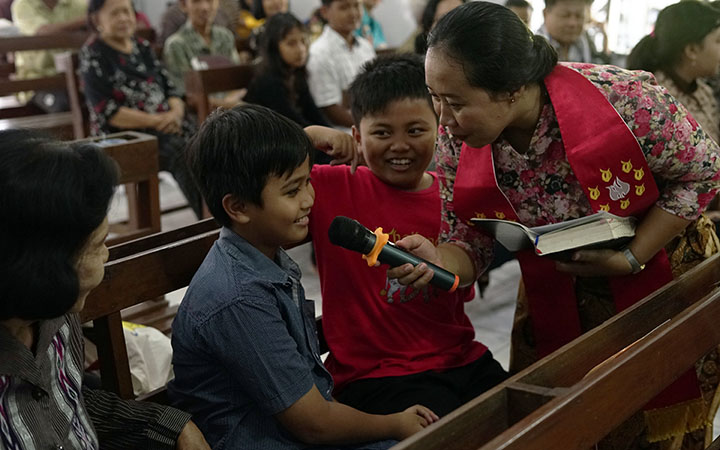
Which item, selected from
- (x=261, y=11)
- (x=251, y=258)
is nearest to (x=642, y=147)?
(x=251, y=258)

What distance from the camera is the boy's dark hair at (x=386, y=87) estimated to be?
1.73 metres

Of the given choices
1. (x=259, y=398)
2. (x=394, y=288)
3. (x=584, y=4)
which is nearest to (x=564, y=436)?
(x=259, y=398)

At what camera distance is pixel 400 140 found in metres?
1.72

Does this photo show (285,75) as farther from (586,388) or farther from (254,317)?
(586,388)

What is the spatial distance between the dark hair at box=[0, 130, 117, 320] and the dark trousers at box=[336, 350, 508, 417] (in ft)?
2.51

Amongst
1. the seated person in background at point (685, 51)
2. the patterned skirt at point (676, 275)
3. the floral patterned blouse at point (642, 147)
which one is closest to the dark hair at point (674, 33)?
the seated person in background at point (685, 51)

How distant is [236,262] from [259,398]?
0.24 m

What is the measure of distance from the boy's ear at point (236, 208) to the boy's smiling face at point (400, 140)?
449 mm

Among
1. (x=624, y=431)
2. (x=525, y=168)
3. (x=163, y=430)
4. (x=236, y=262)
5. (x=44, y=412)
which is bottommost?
(x=624, y=431)

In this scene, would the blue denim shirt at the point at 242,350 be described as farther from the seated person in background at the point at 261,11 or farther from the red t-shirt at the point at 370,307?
the seated person in background at the point at 261,11

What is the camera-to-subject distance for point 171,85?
14.1 ft

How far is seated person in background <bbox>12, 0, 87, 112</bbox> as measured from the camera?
5145mm

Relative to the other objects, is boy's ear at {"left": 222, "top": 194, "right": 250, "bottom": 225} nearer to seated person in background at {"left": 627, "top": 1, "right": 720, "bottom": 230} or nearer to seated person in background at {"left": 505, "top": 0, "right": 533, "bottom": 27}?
seated person in background at {"left": 627, "top": 1, "right": 720, "bottom": 230}

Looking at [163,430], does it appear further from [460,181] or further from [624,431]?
[624,431]
